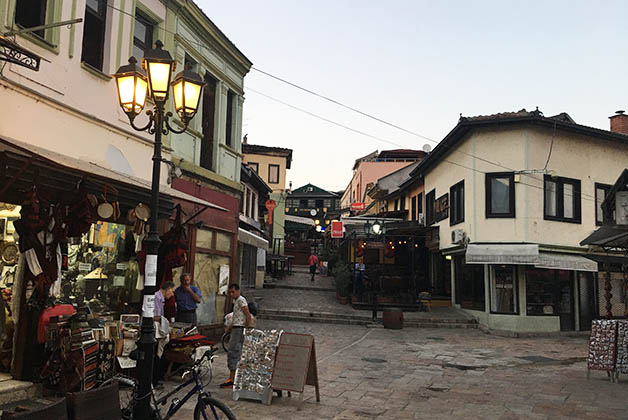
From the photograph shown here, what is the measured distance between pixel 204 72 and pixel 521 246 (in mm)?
12295

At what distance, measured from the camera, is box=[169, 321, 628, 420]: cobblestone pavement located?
758 cm

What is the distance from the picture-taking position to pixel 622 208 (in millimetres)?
8766

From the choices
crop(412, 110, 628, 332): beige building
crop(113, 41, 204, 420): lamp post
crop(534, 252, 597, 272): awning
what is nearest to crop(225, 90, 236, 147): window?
crop(113, 41, 204, 420): lamp post

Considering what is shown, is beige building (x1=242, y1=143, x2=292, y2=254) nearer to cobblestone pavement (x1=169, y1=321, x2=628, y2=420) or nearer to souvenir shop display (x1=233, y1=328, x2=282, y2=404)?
cobblestone pavement (x1=169, y1=321, x2=628, y2=420)

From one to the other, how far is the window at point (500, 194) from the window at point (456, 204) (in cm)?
176

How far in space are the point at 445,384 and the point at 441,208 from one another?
1523 centimetres

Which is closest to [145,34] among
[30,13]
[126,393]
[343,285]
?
[30,13]

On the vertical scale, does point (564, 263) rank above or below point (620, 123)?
below

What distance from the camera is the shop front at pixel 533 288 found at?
18000mm

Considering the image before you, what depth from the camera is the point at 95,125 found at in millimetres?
9164

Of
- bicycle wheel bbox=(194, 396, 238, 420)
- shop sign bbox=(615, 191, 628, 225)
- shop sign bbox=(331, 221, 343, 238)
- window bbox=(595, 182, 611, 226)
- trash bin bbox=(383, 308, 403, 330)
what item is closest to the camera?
bicycle wheel bbox=(194, 396, 238, 420)

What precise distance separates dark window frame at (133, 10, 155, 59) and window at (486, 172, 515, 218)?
13.3m

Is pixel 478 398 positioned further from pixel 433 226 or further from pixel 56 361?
pixel 433 226

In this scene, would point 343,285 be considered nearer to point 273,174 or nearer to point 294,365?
point 294,365
